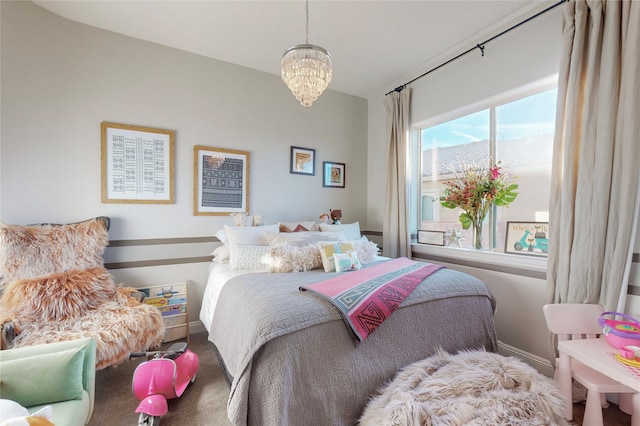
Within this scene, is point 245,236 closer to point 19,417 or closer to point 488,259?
point 19,417

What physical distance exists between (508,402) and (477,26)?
2774mm

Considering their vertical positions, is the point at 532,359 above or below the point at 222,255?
below

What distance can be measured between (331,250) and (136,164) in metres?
1.97

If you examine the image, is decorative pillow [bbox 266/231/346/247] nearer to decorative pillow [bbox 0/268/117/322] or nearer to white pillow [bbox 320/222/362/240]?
white pillow [bbox 320/222/362/240]

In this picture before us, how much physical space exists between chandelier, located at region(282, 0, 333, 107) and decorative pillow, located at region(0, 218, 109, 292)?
6.51ft

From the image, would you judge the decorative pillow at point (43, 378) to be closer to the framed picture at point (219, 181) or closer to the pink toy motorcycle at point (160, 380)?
the pink toy motorcycle at point (160, 380)

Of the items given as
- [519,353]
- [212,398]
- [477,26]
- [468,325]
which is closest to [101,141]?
[212,398]

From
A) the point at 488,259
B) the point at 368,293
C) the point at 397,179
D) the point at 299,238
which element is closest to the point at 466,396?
the point at 368,293

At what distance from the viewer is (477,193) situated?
8.10 feet

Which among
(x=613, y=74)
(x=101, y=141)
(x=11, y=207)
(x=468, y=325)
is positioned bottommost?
(x=468, y=325)

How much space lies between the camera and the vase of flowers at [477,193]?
239cm

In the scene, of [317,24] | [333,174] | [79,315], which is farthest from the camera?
[333,174]

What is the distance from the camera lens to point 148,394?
1.59 m

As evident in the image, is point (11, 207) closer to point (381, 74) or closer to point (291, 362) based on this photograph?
point (291, 362)
